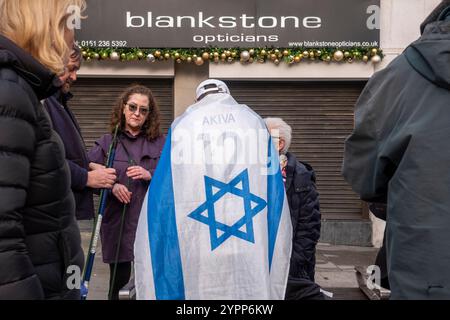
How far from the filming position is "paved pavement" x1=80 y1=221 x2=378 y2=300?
621 cm

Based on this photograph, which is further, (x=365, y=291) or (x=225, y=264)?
(x=365, y=291)

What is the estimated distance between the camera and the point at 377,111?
1839mm

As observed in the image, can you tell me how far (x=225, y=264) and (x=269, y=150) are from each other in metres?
0.71

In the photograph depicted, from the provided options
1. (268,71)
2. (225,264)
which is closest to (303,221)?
(225,264)

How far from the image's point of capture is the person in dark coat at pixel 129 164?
13.2 feet

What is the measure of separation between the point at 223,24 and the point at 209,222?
20.3ft

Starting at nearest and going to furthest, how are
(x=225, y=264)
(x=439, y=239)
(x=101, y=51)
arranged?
(x=439, y=239) < (x=225, y=264) < (x=101, y=51)

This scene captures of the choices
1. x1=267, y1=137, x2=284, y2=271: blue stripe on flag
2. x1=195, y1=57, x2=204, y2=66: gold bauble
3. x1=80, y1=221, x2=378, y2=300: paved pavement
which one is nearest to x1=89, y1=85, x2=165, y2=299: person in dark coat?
x1=267, y1=137, x2=284, y2=271: blue stripe on flag

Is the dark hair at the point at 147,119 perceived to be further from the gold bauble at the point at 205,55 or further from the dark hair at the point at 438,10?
the gold bauble at the point at 205,55

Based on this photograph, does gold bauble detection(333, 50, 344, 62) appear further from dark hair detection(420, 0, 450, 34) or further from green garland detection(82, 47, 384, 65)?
dark hair detection(420, 0, 450, 34)

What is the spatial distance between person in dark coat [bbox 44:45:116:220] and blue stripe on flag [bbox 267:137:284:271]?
3.63ft

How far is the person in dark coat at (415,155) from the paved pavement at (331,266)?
383 cm

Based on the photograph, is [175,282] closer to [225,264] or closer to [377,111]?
[225,264]

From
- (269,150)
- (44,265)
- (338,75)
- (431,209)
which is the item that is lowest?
(44,265)
